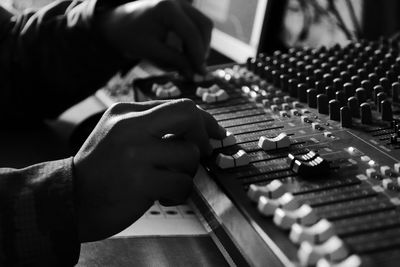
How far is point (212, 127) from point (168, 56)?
48 centimetres

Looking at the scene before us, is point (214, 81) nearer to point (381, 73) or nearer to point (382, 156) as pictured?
point (381, 73)

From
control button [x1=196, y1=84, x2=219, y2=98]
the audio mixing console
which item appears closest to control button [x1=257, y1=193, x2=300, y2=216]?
the audio mixing console

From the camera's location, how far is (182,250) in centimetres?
77

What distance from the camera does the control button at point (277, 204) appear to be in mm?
569

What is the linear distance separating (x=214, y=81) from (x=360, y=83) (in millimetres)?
286

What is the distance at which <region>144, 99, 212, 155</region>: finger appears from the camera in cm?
70

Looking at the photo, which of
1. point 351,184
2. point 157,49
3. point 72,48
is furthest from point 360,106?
point 72,48

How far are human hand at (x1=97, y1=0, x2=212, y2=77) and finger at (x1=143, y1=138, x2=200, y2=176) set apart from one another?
17.0 inches

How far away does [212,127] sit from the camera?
0.75 m

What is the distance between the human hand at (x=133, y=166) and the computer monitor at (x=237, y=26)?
69cm

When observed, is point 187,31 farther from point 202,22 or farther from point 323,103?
point 323,103

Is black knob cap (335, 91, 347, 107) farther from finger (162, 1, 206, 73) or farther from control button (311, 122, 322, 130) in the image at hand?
finger (162, 1, 206, 73)

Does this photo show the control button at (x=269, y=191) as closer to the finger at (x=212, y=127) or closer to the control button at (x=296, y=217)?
the control button at (x=296, y=217)

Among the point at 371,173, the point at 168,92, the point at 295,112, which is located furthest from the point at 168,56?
the point at 371,173
